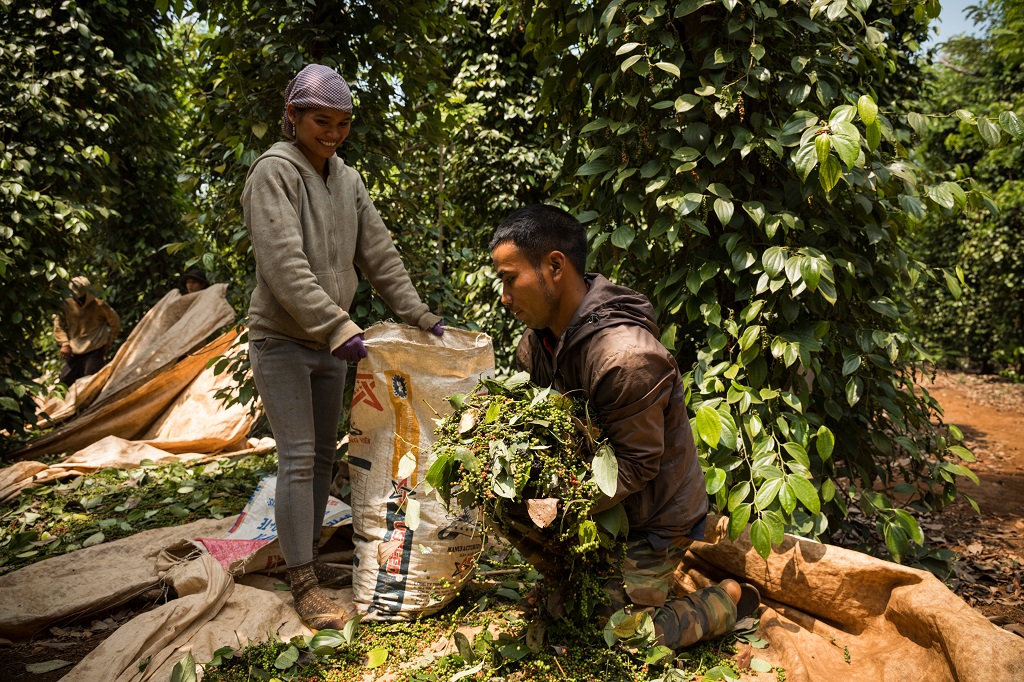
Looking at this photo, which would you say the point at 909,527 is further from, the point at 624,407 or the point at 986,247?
the point at 986,247

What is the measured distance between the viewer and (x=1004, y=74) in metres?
9.20

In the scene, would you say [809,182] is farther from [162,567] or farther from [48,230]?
[48,230]

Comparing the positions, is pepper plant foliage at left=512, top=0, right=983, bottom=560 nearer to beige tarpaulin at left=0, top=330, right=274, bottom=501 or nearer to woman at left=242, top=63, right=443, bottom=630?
woman at left=242, top=63, right=443, bottom=630

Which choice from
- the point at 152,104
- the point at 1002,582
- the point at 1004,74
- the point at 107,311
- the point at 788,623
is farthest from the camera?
the point at 1004,74

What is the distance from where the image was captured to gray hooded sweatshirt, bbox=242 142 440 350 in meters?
2.19

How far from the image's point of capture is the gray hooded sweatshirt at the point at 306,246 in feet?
7.20

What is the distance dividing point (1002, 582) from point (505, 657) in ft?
7.57

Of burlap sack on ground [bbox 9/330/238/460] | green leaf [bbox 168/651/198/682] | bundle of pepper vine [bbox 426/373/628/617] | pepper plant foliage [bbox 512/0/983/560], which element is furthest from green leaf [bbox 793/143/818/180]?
burlap sack on ground [bbox 9/330/238/460]

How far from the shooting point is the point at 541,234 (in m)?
2.07

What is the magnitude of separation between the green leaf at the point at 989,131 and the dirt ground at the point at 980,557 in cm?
167

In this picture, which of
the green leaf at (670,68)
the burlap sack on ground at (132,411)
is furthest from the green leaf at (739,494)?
the burlap sack on ground at (132,411)

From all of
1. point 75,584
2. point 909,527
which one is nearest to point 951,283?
point 909,527

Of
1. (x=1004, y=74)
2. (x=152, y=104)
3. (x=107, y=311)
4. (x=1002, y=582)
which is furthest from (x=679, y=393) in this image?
(x=1004, y=74)

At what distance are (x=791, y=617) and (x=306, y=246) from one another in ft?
6.85
